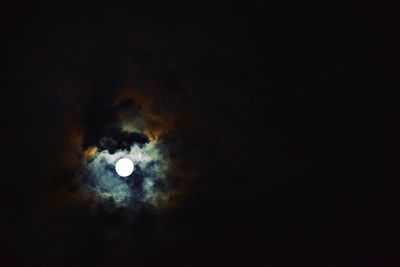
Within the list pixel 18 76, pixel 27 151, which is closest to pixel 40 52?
pixel 18 76

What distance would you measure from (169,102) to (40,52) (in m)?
1.63

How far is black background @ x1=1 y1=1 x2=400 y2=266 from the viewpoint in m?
5.74

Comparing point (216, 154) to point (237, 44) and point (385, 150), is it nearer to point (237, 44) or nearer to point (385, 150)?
point (237, 44)

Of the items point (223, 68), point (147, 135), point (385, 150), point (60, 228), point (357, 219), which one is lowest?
point (357, 219)

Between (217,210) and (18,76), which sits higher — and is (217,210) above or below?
below

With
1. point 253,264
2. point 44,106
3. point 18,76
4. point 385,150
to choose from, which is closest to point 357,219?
point 385,150

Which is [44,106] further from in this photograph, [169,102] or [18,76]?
[169,102]

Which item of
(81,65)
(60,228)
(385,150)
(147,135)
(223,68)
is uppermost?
(81,65)

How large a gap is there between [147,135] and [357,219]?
2.74 meters

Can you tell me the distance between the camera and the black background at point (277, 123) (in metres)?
5.74

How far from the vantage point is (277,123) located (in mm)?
5801

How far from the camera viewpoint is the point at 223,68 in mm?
5793

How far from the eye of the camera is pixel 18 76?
5.57m

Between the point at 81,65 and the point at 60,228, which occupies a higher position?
the point at 81,65
